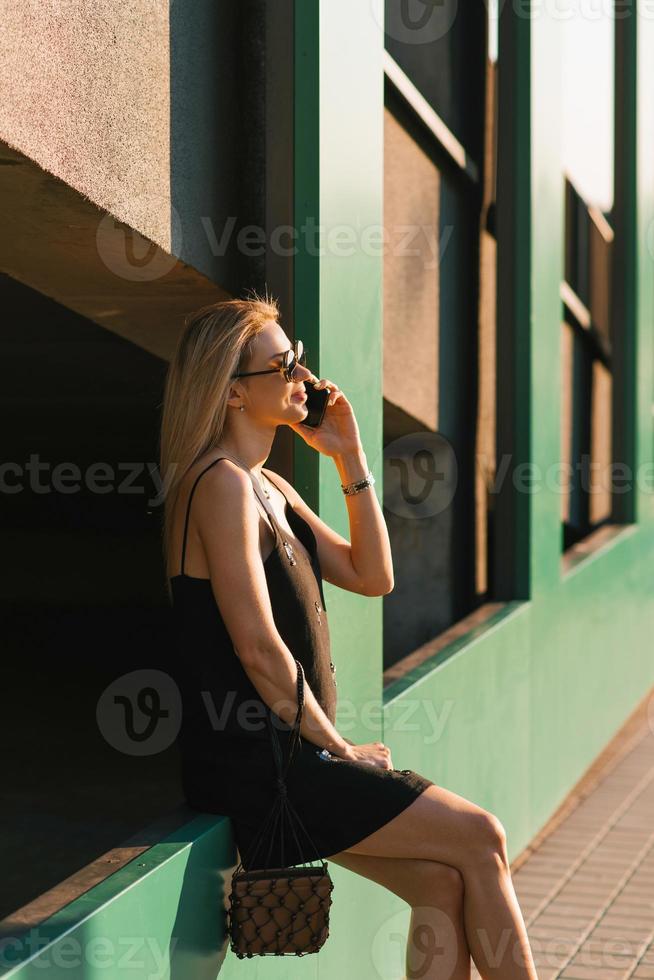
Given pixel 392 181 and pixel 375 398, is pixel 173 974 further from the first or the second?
pixel 392 181

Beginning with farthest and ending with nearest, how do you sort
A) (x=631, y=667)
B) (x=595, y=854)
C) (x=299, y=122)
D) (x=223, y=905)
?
1. (x=631, y=667)
2. (x=595, y=854)
3. (x=299, y=122)
4. (x=223, y=905)

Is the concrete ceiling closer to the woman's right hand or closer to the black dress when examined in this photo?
the black dress

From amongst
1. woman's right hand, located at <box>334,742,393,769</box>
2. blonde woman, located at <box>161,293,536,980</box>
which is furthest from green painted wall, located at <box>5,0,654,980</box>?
woman's right hand, located at <box>334,742,393,769</box>

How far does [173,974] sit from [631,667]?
7160 millimetres

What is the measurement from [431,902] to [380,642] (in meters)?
1.35

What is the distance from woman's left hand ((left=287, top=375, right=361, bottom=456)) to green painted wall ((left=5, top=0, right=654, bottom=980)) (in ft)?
0.66

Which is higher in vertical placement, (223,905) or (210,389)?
(210,389)

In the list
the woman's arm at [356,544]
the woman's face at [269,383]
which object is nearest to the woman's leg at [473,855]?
the woman's arm at [356,544]

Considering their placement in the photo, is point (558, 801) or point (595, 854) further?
point (558, 801)

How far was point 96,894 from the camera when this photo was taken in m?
2.84

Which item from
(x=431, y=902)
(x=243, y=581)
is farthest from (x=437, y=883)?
(x=243, y=581)

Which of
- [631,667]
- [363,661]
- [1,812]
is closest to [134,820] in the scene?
[1,812]

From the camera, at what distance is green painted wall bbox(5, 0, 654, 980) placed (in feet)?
10.5

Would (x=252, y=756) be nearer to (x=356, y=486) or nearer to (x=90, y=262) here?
(x=356, y=486)
